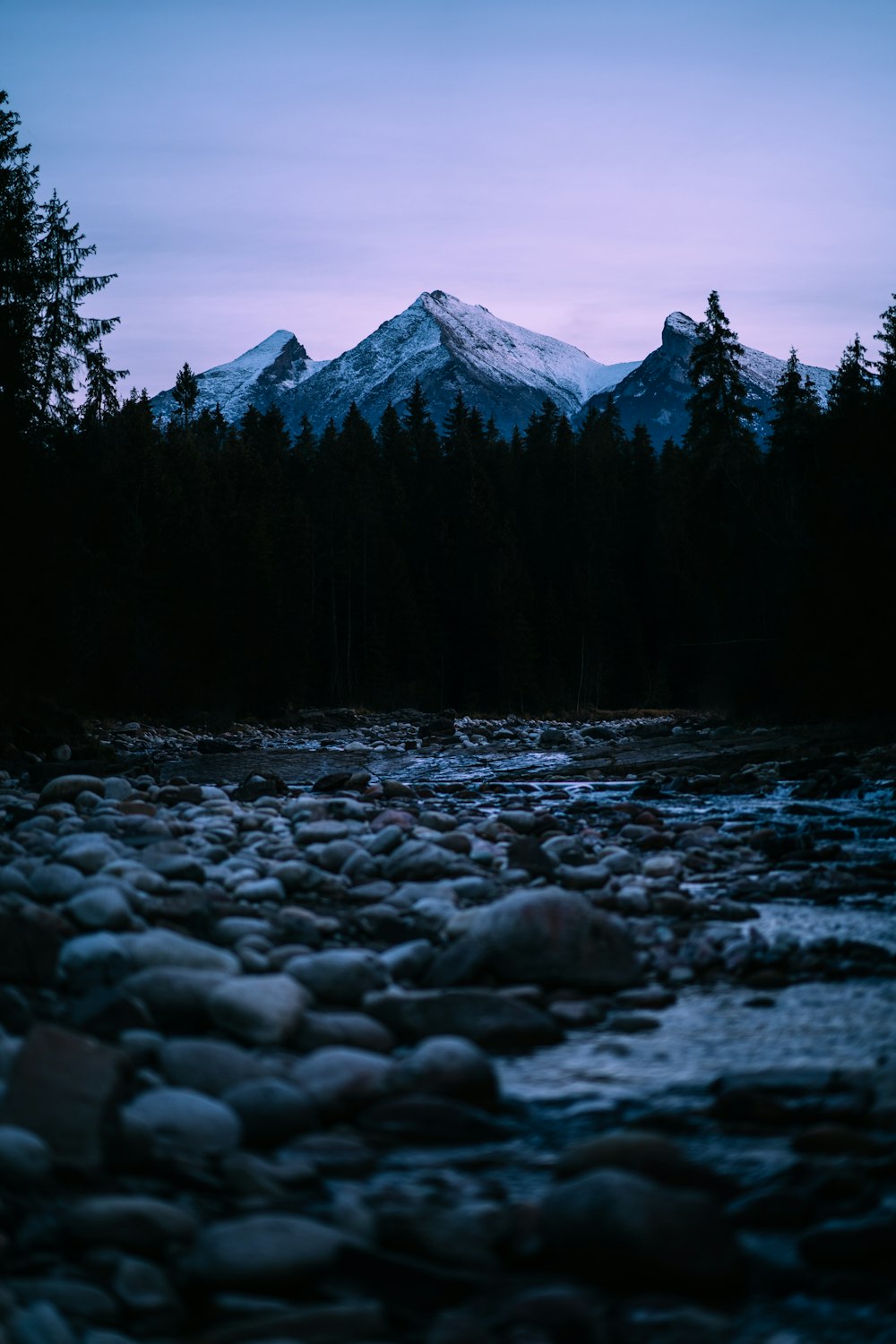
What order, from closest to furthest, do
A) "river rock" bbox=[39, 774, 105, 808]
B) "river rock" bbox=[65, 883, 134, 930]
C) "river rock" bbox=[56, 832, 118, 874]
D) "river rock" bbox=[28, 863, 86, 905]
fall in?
"river rock" bbox=[65, 883, 134, 930] < "river rock" bbox=[28, 863, 86, 905] < "river rock" bbox=[56, 832, 118, 874] < "river rock" bbox=[39, 774, 105, 808]

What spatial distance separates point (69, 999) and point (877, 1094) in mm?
2207

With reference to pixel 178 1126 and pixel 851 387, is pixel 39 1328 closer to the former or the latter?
pixel 178 1126

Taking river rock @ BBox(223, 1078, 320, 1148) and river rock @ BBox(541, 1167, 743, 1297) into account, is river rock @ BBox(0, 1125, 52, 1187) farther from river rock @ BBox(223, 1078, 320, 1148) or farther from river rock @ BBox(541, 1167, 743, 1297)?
river rock @ BBox(541, 1167, 743, 1297)

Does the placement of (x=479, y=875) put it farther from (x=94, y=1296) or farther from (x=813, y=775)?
(x=813, y=775)

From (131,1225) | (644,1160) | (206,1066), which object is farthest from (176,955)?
(644,1160)

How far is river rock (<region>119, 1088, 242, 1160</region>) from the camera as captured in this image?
2078 millimetres

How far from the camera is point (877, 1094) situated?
247 cm

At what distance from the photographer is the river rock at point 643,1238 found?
1724 millimetres

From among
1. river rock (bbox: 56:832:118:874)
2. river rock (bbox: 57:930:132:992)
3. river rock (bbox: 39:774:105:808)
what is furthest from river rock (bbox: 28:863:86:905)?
river rock (bbox: 39:774:105:808)

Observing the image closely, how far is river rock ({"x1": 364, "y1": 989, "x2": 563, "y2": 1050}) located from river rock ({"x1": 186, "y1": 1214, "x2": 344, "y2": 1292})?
45.2 inches

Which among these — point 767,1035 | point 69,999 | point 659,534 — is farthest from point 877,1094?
point 659,534

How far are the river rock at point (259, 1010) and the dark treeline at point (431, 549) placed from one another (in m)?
13.4

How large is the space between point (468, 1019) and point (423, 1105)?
23.6 inches

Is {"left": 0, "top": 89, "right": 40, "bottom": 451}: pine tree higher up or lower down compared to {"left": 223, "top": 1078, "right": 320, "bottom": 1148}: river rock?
higher up
